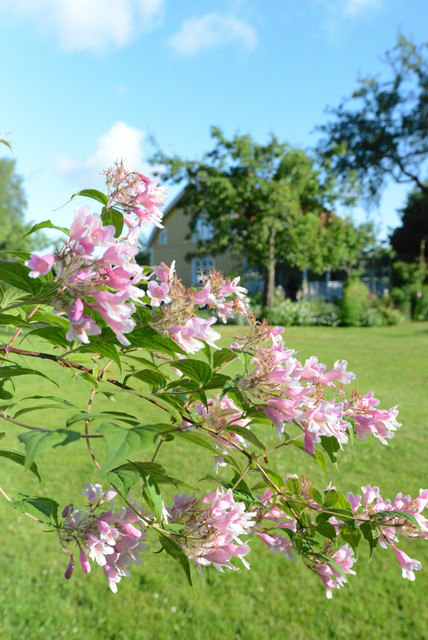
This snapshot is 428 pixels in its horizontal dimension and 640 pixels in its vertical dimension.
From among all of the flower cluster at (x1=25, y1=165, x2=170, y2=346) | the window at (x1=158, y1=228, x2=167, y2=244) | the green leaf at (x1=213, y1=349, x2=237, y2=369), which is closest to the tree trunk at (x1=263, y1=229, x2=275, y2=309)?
the window at (x1=158, y1=228, x2=167, y2=244)

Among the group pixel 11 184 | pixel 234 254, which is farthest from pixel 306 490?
pixel 11 184

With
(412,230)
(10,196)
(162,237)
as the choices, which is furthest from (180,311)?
(10,196)

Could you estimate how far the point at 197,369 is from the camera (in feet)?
2.74

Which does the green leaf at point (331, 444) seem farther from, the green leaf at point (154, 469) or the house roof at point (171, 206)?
the house roof at point (171, 206)

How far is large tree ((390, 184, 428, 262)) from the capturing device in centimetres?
3173

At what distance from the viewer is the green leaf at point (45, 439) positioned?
Answer: 631mm

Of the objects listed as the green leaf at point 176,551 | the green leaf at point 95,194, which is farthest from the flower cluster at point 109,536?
the green leaf at point 95,194

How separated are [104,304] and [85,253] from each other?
69mm

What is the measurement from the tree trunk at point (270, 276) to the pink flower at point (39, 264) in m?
20.6

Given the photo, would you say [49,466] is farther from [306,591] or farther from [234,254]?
[234,254]

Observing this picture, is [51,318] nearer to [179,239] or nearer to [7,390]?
[7,390]

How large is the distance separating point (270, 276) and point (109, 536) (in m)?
20.7

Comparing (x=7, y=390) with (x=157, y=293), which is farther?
(x=7, y=390)

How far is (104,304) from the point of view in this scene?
70 cm
